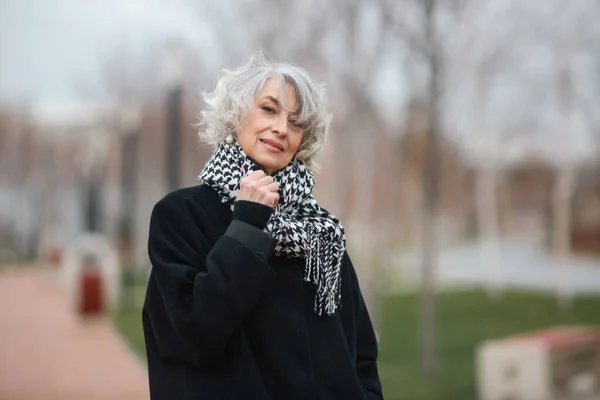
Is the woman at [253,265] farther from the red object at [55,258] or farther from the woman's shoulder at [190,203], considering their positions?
the red object at [55,258]

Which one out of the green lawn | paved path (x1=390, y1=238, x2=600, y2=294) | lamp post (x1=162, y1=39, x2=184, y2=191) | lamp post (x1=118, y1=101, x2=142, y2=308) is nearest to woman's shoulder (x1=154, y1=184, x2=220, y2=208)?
the green lawn

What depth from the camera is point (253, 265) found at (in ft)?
→ 6.72

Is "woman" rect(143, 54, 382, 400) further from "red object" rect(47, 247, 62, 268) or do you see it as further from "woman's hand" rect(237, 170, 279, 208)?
"red object" rect(47, 247, 62, 268)

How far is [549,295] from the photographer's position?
17047 mm

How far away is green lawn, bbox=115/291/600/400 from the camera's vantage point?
8055mm

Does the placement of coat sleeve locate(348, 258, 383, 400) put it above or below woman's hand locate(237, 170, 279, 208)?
below

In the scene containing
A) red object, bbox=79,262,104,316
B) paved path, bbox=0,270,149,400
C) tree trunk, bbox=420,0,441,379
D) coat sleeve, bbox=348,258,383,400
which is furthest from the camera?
red object, bbox=79,262,104,316

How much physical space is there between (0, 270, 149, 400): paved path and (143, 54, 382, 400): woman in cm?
572

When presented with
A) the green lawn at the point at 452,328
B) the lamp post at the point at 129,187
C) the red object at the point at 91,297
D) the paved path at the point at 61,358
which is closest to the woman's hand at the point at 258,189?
the green lawn at the point at 452,328

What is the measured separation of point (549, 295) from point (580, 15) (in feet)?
18.8

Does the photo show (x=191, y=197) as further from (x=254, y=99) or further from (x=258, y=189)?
(x=254, y=99)

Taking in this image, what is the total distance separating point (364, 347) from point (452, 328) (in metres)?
9.97

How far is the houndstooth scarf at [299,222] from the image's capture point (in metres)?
2.18

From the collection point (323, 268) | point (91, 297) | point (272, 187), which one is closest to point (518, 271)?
point (91, 297)
